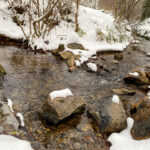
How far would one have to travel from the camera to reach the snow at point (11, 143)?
2.36 meters

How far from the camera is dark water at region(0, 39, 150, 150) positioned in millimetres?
3107

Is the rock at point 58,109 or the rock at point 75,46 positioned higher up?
the rock at point 75,46

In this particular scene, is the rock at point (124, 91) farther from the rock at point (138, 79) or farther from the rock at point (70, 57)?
the rock at point (70, 57)

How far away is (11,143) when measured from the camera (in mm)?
2445

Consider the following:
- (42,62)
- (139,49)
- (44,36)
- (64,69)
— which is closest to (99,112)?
(64,69)

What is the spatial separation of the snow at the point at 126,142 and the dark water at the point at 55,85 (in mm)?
212

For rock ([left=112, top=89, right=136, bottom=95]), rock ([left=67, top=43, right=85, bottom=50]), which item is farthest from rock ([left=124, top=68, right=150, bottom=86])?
rock ([left=67, top=43, right=85, bottom=50])

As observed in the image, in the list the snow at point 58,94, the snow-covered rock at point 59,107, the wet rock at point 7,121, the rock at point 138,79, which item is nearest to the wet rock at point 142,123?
the snow-covered rock at point 59,107

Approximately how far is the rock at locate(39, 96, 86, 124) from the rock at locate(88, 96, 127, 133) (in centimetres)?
53

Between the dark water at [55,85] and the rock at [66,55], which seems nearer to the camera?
the dark water at [55,85]

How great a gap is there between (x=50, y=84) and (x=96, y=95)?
1.70m

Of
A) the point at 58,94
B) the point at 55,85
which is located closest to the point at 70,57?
the point at 55,85

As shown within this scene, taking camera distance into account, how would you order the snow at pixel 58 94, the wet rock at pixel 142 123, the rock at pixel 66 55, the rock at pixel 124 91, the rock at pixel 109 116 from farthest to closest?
the rock at pixel 66 55 < the rock at pixel 124 91 < the snow at pixel 58 94 < the rock at pixel 109 116 < the wet rock at pixel 142 123

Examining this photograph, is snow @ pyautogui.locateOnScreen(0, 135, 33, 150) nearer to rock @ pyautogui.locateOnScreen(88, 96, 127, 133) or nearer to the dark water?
the dark water
